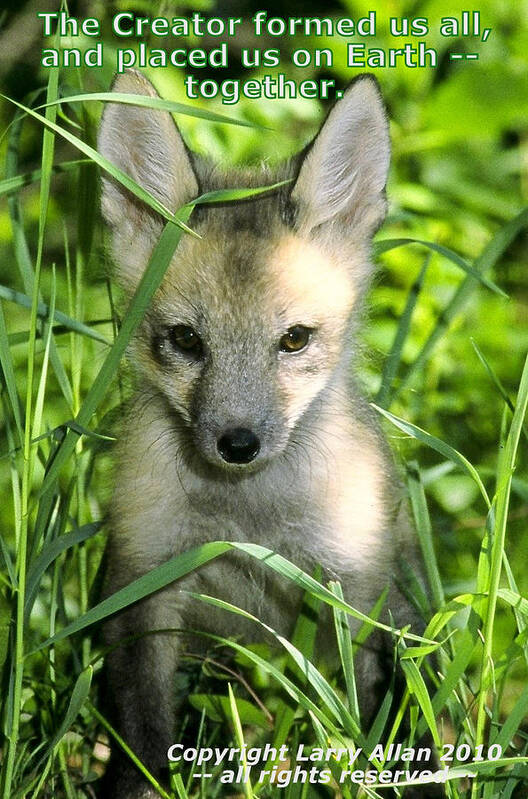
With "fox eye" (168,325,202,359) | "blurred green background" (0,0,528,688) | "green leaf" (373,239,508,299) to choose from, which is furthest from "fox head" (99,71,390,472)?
"blurred green background" (0,0,528,688)

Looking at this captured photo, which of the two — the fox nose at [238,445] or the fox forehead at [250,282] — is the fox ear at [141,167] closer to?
the fox forehead at [250,282]

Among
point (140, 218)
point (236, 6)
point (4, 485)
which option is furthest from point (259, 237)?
point (236, 6)

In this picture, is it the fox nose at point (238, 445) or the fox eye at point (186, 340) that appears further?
the fox eye at point (186, 340)

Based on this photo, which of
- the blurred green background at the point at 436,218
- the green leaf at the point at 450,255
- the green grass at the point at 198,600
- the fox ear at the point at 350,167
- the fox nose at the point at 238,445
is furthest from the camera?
the blurred green background at the point at 436,218

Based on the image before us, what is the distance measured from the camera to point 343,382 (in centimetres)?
331

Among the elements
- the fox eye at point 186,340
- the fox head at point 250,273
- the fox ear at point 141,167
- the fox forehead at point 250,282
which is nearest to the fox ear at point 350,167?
the fox head at point 250,273

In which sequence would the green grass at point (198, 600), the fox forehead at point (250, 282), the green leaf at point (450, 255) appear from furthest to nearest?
the green leaf at point (450, 255) < the fox forehead at point (250, 282) < the green grass at point (198, 600)

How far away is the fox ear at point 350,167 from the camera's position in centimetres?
299

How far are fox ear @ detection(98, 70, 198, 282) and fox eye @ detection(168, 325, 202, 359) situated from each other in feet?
1.26

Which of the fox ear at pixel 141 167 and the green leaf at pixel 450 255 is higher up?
the fox ear at pixel 141 167

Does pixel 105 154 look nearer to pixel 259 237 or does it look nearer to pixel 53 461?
pixel 259 237

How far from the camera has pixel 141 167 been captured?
3178mm

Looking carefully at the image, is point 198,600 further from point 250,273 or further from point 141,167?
point 141,167

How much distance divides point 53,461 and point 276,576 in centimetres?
85
